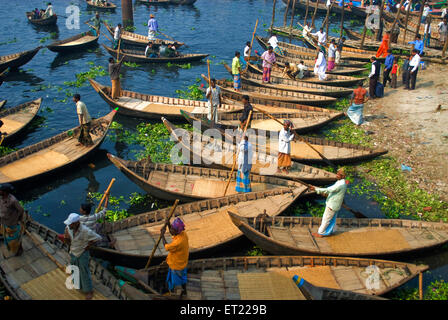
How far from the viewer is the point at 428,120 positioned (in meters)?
16.5

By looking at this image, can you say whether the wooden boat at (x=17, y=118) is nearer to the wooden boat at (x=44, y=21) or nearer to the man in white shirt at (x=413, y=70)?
the man in white shirt at (x=413, y=70)

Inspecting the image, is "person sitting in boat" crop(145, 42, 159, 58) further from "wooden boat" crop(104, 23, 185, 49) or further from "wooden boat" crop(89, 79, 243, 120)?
"wooden boat" crop(89, 79, 243, 120)

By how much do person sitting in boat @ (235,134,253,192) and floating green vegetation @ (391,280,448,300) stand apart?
4933 mm

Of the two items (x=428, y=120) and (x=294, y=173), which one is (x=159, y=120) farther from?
(x=428, y=120)

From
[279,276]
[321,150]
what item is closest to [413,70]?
[321,150]

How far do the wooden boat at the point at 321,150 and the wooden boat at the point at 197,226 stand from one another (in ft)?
9.57

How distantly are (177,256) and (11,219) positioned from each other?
3692mm

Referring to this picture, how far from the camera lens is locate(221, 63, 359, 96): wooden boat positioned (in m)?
19.5

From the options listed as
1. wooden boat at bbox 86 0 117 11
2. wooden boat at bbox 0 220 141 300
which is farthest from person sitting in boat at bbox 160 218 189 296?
wooden boat at bbox 86 0 117 11

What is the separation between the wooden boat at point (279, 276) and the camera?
26.6 feet

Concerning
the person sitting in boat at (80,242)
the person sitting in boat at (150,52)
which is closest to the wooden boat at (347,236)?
the person sitting in boat at (80,242)
